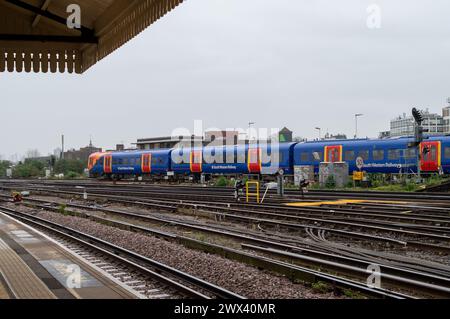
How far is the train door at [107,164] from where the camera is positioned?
5228 cm

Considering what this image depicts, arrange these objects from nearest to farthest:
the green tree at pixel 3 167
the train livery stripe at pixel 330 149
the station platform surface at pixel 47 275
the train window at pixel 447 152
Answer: the station platform surface at pixel 47 275
the train window at pixel 447 152
the train livery stripe at pixel 330 149
the green tree at pixel 3 167

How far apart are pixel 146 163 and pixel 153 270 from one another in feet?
123

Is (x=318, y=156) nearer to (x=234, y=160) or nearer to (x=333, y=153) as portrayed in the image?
A: (x=333, y=153)

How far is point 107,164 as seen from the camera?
52.8 meters

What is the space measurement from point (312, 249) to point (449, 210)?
7.59m

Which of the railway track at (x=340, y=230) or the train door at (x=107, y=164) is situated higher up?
the train door at (x=107, y=164)

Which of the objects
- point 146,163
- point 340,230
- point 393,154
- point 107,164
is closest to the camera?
point 340,230

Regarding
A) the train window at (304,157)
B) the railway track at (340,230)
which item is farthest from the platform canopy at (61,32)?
the train window at (304,157)

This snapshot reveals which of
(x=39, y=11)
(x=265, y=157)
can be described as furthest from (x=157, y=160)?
(x=39, y=11)

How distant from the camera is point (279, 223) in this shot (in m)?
15.0

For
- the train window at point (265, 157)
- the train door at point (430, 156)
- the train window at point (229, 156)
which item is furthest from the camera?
the train window at point (229, 156)

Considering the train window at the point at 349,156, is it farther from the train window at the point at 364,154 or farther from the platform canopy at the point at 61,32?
the platform canopy at the point at 61,32

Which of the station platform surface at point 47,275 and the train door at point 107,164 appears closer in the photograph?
the station platform surface at point 47,275
